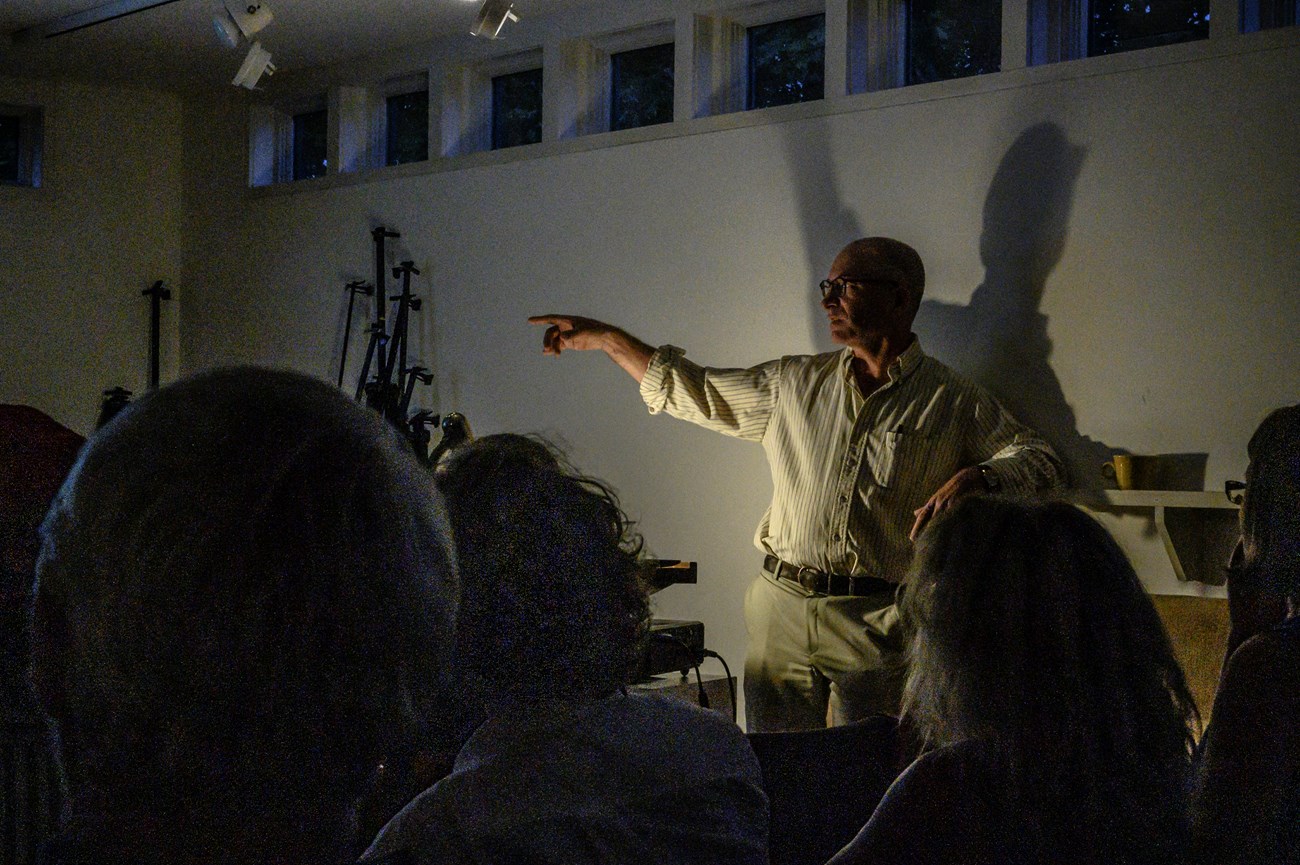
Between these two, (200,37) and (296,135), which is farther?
(296,135)

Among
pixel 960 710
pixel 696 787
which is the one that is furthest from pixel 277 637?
pixel 960 710

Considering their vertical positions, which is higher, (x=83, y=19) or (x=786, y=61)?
(x=83, y=19)

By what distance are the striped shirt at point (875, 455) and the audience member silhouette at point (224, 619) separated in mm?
2780

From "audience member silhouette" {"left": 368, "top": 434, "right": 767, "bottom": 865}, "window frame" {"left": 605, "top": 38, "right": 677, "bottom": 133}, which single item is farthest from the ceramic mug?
"audience member silhouette" {"left": 368, "top": 434, "right": 767, "bottom": 865}

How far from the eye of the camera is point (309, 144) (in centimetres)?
612

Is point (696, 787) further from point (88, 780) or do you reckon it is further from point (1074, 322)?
point (1074, 322)

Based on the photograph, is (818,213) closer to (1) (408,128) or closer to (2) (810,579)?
(2) (810,579)

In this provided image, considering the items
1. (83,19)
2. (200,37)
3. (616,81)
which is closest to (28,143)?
(83,19)

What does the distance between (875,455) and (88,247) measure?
4399mm

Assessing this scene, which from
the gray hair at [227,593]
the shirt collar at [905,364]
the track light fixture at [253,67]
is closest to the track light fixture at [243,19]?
the track light fixture at [253,67]

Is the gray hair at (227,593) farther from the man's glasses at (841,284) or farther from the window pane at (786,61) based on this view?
the window pane at (786,61)

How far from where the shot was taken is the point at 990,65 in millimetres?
4184

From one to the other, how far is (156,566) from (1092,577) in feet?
3.45

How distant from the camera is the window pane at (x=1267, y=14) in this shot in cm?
359
